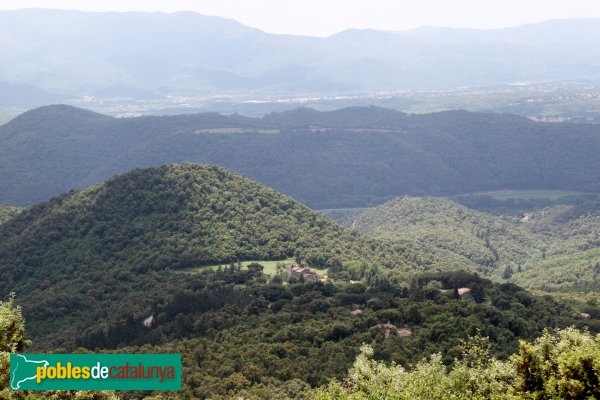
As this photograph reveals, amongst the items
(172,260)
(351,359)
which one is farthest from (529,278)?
(351,359)

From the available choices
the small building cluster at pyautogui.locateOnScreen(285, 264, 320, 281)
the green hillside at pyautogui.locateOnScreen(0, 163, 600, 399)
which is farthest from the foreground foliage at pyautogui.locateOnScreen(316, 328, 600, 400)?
the small building cluster at pyautogui.locateOnScreen(285, 264, 320, 281)

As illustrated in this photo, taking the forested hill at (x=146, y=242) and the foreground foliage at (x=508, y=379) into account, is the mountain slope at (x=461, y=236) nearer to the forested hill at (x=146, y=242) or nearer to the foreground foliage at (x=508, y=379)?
the forested hill at (x=146, y=242)

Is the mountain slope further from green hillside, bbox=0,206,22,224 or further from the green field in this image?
green hillside, bbox=0,206,22,224

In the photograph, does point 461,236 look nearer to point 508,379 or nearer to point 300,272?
point 300,272

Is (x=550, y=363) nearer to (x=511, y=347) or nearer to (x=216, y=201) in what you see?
(x=511, y=347)

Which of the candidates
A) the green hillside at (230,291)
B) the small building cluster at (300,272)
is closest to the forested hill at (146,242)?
the green hillside at (230,291)
